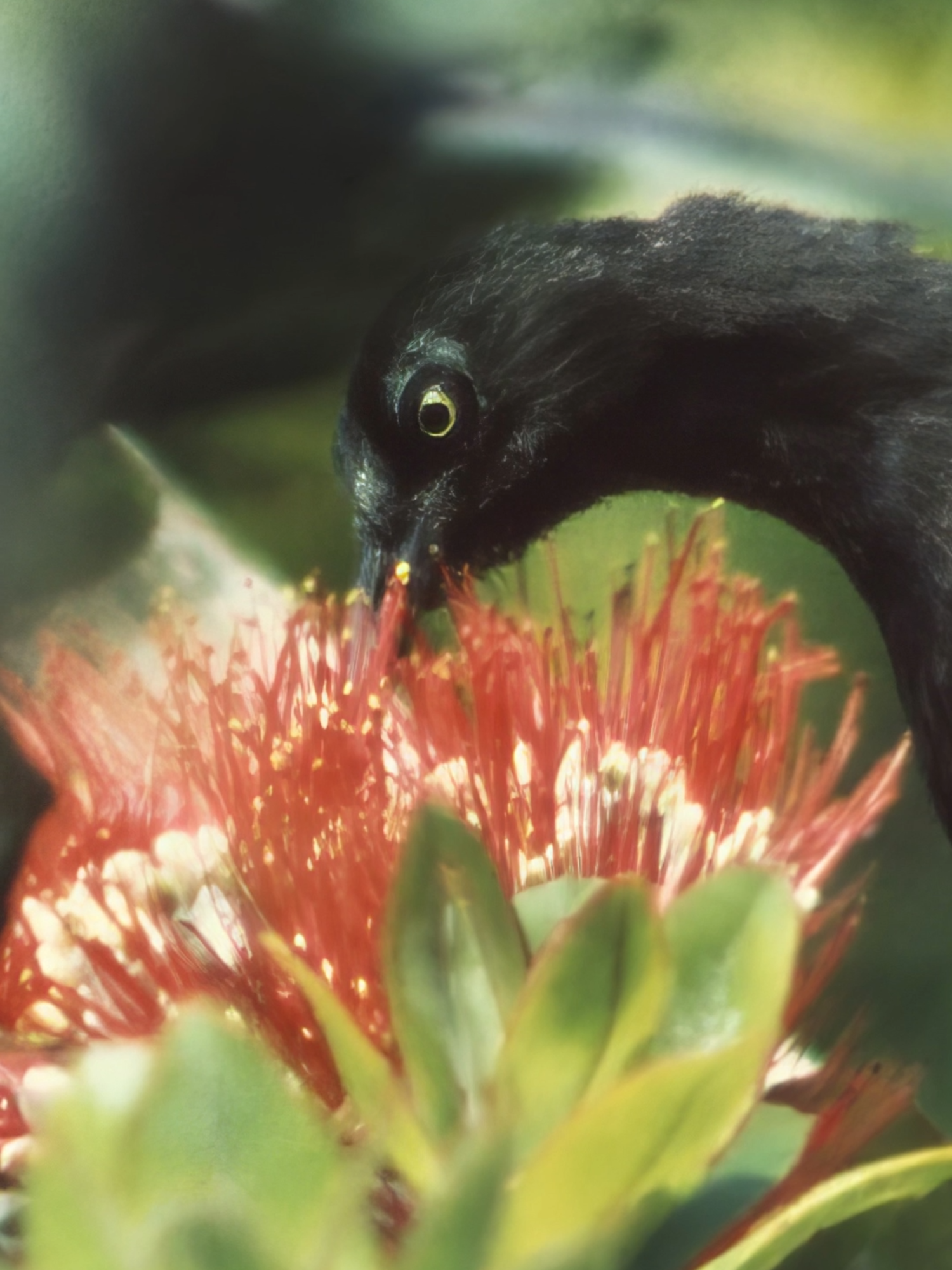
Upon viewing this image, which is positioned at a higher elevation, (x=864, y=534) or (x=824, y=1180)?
(x=864, y=534)

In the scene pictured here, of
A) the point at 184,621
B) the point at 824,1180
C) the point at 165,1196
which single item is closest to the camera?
the point at 165,1196

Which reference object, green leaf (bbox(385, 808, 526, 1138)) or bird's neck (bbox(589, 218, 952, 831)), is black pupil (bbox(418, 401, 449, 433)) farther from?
green leaf (bbox(385, 808, 526, 1138))

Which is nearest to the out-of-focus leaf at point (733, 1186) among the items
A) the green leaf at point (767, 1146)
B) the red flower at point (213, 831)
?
the green leaf at point (767, 1146)

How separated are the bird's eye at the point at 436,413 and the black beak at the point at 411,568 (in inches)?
2.2

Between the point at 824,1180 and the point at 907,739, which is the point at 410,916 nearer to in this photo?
the point at 824,1180

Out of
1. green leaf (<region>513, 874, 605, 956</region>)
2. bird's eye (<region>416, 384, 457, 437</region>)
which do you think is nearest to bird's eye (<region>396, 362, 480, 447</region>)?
bird's eye (<region>416, 384, 457, 437</region>)

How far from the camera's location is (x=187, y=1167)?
0.32 m

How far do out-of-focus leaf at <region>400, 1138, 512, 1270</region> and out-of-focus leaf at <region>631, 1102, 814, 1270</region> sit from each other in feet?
0.31

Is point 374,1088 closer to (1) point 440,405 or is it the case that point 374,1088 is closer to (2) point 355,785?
(2) point 355,785

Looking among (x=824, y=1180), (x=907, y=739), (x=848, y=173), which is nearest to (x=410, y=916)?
(x=824, y=1180)

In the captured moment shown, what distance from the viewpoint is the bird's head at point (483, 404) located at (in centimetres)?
62

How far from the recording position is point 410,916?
1.26ft

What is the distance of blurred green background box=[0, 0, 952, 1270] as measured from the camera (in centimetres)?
59

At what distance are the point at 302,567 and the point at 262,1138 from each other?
0.33 m
